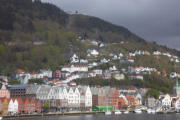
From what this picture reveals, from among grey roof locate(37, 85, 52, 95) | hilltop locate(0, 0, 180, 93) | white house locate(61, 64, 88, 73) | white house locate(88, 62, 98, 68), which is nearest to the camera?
grey roof locate(37, 85, 52, 95)

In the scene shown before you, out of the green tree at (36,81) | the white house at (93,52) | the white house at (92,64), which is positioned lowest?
the green tree at (36,81)

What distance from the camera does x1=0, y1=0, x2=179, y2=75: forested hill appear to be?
3841 inches

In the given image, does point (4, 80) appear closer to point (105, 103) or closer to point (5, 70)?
point (5, 70)

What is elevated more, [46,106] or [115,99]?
[115,99]

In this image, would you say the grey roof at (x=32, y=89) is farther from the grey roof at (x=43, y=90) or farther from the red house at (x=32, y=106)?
the red house at (x=32, y=106)

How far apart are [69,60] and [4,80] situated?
115ft

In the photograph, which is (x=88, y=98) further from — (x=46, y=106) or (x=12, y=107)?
(x=12, y=107)

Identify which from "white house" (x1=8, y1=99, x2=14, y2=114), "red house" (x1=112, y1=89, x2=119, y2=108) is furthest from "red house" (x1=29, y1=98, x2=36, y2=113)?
"red house" (x1=112, y1=89, x2=119, y2=108)

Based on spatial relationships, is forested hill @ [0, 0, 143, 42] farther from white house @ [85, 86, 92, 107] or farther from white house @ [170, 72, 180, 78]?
white house @ [170, 72, 180, 78]

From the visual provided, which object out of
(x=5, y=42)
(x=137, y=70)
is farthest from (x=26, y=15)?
(x=137, y=70)

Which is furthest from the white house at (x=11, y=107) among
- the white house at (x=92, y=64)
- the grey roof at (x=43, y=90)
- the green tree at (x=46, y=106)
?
the white house at (x=92, y=64)

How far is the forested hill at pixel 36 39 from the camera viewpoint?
320 ft

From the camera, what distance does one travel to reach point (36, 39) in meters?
108

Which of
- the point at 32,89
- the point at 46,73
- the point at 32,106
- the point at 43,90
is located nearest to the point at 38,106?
the point at 32,106
